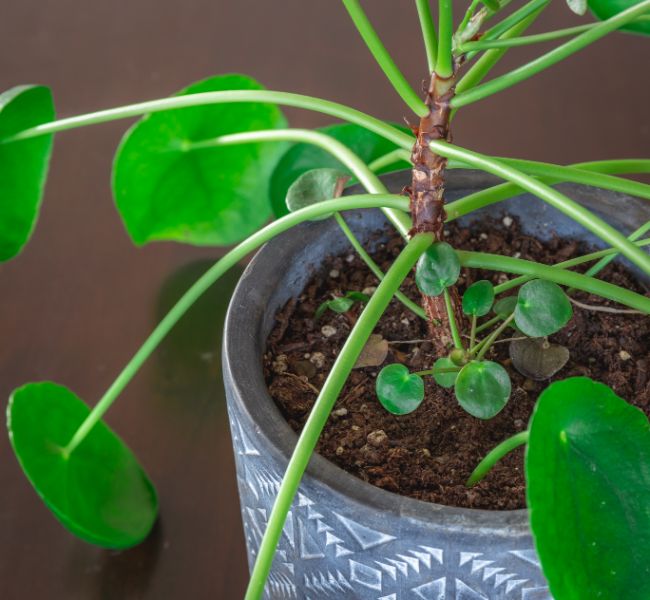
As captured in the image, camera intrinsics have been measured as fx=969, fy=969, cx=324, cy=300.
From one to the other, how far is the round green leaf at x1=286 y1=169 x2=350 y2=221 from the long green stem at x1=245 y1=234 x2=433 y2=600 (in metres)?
0.11

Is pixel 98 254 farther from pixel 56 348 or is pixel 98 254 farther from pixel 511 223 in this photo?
pixel 511 223

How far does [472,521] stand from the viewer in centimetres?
40

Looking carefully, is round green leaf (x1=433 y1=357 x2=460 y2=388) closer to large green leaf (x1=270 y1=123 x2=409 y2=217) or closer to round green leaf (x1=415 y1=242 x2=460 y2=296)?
round green leaf (x1=415 y1=242 x2=460 y2=296)

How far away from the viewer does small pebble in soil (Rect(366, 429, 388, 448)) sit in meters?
0.48

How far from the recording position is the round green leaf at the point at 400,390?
0.44m

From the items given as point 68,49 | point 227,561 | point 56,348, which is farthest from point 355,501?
point 68,49

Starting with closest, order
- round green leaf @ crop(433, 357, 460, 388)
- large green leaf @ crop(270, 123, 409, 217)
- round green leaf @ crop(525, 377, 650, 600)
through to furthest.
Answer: round green leaf @ crop(525, 377, 650, 600) < round green leaf @ crop(433, 357, 460, 388) < large green leaf @ crop(270, 123, 409, 217)

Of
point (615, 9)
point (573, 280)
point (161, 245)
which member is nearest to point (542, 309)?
point (573, 280)

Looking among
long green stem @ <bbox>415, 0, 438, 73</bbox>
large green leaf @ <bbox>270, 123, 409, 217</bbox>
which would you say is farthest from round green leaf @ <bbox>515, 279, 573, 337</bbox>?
large green leaf @ <bbox>270, 123, 409, 217</bbox>

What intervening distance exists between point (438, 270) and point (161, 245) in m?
0.46

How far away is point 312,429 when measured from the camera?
40 centimetres

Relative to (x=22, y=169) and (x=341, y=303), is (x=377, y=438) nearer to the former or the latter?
(x=341, y=303)

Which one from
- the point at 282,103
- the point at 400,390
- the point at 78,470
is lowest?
the point at 78,470

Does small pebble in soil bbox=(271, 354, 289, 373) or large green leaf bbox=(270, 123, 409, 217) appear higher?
Answer: large green leaf bbox=(270, 123, 409, 217)
